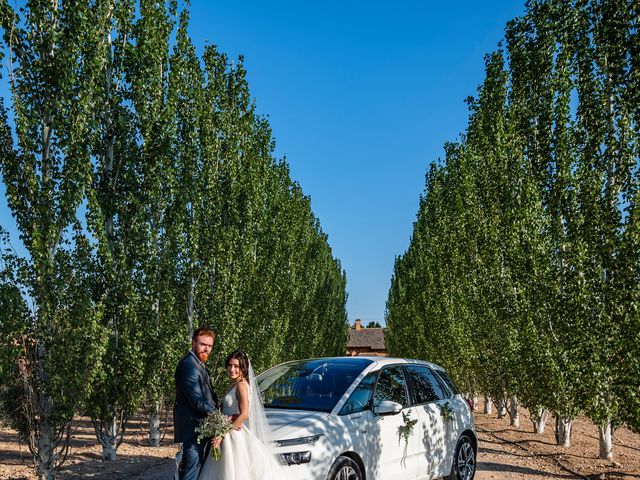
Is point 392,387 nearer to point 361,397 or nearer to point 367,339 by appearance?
point 361,397

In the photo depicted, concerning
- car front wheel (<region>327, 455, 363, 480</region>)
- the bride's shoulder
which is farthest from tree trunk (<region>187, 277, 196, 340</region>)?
the bride's shoulder

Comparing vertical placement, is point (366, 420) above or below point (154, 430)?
above

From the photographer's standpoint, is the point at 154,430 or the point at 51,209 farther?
the point at 154,430

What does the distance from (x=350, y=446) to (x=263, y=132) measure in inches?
658

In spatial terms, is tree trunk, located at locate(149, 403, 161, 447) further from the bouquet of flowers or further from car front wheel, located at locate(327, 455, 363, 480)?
the bouquet of flowers

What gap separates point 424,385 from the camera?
8.78 meters

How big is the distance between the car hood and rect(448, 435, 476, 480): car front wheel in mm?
2947

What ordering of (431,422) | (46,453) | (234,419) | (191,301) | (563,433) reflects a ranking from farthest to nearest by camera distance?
(563,433) < (191,301) < (46,453) < (431,422) < (234,419)

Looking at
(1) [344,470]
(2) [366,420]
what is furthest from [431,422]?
(1) [344,470]

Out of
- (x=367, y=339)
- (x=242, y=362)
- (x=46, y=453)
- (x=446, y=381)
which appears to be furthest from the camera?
(x=367, y=339)

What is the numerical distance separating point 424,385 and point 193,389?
381 centimetres

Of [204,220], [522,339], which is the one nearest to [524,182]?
[522,339]

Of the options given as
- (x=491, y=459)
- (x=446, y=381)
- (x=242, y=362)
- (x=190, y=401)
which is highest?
(x=242, y=362)

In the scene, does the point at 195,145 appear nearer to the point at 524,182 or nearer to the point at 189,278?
Result: the point at 189,278
